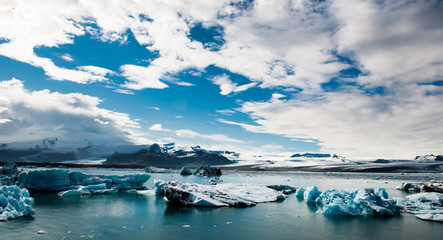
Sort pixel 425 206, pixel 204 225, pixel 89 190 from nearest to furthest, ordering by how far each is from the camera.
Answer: pixel 204 225 → pixel 425 206 → pixel 89 190

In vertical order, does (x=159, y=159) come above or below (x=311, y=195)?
above

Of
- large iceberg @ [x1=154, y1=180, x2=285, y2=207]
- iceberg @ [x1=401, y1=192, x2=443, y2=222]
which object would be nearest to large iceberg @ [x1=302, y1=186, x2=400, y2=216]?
iceberg @ [x1=401, y1=192, x2=443, y2=222]

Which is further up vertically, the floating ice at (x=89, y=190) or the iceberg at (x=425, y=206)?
the iceberg at (x=425, y=206)

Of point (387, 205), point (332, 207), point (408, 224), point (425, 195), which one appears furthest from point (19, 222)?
point (425, 195)

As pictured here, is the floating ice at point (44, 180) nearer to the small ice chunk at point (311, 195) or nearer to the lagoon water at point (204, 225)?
the lagoon water at point (204, 225)

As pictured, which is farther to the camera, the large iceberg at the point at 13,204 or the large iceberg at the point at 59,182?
the large iceberg at the point at 59,182

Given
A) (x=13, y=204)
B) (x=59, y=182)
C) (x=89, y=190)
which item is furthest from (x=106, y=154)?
(x=13, y=204)

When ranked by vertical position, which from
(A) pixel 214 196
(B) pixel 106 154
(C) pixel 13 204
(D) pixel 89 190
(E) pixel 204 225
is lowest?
(D) pixel 89 190

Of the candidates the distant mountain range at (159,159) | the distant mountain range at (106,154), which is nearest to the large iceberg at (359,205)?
the distant mountain range at (159,159)

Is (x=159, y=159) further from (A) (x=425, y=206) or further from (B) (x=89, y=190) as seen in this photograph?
(A) (x=425, y=206)

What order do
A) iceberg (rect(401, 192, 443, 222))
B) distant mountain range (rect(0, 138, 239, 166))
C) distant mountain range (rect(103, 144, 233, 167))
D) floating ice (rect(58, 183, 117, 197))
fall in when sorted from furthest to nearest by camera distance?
distant mountain range (rect(0, 138, 239, 166)), distant mountain range (rect(103, 144, 233, 167)), floating ice (rect(58, 183, 117, 197)), iceberg (rect(401, 192, 443, 222))

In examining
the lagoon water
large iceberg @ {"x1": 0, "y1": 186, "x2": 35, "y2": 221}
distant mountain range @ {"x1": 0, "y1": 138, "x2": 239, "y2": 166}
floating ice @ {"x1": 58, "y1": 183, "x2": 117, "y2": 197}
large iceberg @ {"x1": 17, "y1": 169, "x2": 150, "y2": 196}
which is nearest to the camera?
the lagoon water

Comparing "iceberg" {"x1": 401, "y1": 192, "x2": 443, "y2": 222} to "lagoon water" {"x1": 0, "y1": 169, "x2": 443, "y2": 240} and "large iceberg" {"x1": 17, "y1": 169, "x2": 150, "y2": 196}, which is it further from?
"large iceberg" {"x1": 17, "y1": 169, "x2": 150, "y2": 196}

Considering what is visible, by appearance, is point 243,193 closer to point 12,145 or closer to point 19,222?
point 19,222
